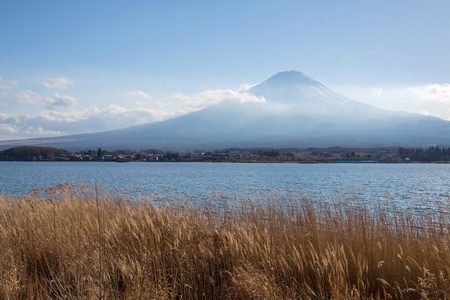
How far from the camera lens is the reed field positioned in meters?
4.18

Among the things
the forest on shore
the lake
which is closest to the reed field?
the lake

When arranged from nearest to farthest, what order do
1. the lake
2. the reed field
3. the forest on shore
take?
the reed field
the lake
the forest on shore

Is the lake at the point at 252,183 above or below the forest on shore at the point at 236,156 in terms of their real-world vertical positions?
below

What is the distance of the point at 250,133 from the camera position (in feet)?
513

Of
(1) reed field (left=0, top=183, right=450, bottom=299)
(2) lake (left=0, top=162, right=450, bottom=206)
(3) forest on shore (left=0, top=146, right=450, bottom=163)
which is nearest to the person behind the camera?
(1) reed field (left=0, top=183, right=450, bottom=299)

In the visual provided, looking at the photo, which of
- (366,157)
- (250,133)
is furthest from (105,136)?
(366,157)

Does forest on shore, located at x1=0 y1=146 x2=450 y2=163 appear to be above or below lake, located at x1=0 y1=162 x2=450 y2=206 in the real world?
above

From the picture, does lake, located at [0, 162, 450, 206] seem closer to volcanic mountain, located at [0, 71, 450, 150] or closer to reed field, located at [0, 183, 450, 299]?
reed field, located at [0, 183, 450, 299]

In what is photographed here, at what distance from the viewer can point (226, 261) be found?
5.14 meters

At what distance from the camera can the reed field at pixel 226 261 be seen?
4181mm

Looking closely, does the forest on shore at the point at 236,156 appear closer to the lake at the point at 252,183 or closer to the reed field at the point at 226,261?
the lake at the point at 252,183

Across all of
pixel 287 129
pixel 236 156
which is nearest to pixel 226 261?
pixel 236 156

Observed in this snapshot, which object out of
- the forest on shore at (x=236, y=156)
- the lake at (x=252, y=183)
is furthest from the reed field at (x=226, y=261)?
the forest on shore at (x=236, y=156)

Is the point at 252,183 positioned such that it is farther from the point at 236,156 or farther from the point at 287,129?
the point at 287,129
